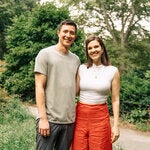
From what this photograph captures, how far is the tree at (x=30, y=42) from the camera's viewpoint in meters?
17.7

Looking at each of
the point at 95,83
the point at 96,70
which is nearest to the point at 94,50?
the point at 96,70

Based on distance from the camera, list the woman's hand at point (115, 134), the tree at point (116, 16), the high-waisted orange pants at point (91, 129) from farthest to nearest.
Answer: the tree at point (116, 16) → the woman's hand at point (115, 134) → the high-waisted orange pants at point (91, 129)

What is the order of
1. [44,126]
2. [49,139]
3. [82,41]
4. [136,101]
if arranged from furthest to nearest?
[82,41] < [136,101] < [49,139] < [44,126]

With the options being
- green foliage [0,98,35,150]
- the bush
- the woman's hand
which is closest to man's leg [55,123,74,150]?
the woman's hand

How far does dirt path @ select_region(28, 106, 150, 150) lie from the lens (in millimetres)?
8511

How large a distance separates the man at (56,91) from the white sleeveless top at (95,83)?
0.18m

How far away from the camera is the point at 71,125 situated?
174 inches

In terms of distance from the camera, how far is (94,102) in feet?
14.8

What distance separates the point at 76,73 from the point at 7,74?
1535cm

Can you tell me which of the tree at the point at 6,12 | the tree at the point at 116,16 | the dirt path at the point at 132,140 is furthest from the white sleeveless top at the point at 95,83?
the tree at the point at 6,12

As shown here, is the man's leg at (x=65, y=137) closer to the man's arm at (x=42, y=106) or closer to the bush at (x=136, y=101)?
the man's arm at (x=42, y=106)

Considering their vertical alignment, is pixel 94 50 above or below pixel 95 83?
above

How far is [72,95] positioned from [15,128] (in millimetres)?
5006

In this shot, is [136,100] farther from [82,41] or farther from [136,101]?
[82,41]
